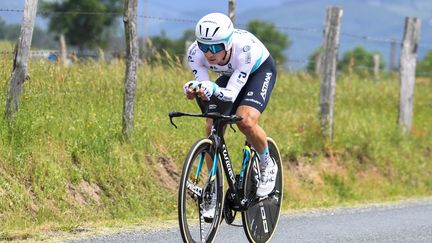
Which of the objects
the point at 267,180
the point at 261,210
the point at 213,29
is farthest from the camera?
the point at 261,210

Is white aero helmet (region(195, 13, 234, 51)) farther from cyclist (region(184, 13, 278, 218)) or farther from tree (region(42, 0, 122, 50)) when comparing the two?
tree (region(42, 0, 122, 50))

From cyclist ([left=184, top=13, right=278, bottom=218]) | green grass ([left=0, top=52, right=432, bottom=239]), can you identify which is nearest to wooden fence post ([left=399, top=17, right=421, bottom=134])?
green grass ([left=0, top=52, right=432, bottom=239])

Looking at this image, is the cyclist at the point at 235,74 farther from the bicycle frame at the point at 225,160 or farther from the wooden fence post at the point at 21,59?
the wooden fence post at the point at 21,59

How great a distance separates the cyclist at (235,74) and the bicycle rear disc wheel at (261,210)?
97 mm

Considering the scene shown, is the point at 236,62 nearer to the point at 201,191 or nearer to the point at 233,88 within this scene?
the point at 233,88

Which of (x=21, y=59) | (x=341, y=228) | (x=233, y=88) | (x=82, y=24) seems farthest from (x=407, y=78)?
(x=82, y=24)

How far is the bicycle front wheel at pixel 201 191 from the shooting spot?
7410mm

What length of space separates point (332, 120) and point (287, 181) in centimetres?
217

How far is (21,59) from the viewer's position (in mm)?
10680

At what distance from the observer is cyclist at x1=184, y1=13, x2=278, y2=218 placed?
7.58 metres

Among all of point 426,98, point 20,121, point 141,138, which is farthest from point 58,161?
point 426,98

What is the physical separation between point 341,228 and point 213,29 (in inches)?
141

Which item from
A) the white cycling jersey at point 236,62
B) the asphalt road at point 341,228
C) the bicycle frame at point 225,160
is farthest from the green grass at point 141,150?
the white cycling jersey at point 236,62

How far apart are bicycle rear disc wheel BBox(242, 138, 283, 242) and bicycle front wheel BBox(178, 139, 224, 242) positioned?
2.08 feet
